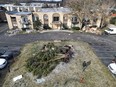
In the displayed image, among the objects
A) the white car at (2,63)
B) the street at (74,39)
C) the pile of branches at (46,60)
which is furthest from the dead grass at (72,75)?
the street at (74,39)

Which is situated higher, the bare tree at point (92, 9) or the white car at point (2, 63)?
the bare tree at point (92, 9)

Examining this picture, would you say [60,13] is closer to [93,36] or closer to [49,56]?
[93,36]

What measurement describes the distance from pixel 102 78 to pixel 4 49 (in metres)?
22.6

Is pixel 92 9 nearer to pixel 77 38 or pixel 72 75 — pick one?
pixel 77 38

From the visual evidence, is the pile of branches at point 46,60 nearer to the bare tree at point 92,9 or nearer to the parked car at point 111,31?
the bare tree at point 92,9

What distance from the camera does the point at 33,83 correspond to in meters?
21.5

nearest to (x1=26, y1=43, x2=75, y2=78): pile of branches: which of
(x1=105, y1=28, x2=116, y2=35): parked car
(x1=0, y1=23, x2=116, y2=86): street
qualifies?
(x1=0, y1=23, x2=116, y2=86): street

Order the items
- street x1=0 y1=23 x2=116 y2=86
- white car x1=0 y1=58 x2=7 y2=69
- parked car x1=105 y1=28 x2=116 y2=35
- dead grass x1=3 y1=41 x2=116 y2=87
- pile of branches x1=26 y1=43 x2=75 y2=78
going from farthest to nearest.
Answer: parked car x1=105 y1=28 x2=116 y2=35 < street x1=0 y1=23 x2=116 y2=86 < white car x1=0 y1=58 x2=7 y2=69 < pile of branches x1=26 y1=43 x2=75 y2=78 < dead grass x1=3 y1=41 x2=116 y2=87

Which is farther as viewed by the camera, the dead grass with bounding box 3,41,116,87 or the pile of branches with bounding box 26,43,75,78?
the pile of branches with bounding box 26,43,75,78

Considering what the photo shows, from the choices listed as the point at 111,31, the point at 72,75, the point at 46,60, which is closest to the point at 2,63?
the point at 46,60

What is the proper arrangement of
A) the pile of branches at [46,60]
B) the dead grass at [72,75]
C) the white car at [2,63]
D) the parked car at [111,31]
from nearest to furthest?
the dead grass at [72,75] → the pile of branches at [46,60] → the white car at [2,63] → the parked car at [111,31]

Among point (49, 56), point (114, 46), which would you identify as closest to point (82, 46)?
point (114, 46)

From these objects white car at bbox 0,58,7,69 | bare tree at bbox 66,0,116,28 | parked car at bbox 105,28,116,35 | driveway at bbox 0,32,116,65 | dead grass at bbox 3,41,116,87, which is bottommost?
dead grass at bbox 3,41,116,87

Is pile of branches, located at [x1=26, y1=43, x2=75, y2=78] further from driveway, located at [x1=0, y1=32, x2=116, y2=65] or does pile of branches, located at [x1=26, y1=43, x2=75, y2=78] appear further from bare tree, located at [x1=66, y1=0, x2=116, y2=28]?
bare tree, located at [x1=66, y1=0, x2=116, y2=28]
